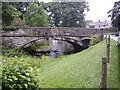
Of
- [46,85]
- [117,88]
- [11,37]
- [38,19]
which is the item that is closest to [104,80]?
[117,88]

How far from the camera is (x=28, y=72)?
239 centimetres

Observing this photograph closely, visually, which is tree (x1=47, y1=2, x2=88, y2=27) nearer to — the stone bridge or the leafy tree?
the leafy tree

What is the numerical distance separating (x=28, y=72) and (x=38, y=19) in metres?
15.3

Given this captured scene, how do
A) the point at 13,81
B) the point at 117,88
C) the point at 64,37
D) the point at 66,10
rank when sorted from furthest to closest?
the point at 66,10
the point at 64,37
the point at 117,88
the point at 13,81

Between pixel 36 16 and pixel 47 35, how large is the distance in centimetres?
421

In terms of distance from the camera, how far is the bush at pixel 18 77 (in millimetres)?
2199

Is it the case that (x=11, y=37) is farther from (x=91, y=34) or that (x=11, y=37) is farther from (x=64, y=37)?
(x=91, y=34)

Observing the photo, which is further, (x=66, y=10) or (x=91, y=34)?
(x=66, y=10)

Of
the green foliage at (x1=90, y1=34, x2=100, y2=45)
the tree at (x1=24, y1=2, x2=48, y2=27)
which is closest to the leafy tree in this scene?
the tree at (x1=24, y1=2, x2=48, y2=27)

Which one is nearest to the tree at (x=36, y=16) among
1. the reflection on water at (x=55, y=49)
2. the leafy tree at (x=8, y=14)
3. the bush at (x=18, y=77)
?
the reflection on water at (x=55, y=49)

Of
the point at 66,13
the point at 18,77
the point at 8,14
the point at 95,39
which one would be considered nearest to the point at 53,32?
the point at 95,39

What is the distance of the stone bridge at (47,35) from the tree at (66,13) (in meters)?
4.90

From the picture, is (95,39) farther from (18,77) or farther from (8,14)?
(18,77)

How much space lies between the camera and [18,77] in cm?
230
